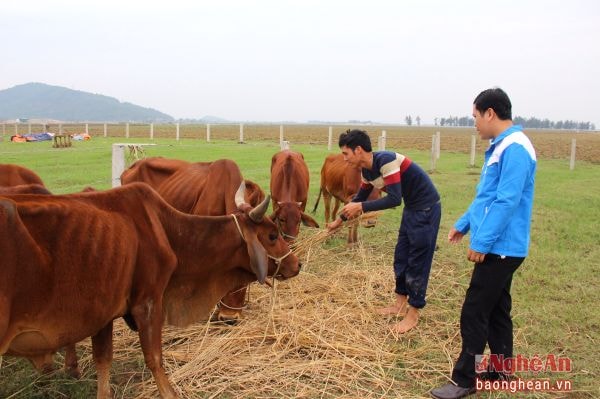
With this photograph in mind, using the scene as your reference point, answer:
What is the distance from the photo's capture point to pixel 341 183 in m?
9.99

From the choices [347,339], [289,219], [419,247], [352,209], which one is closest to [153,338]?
[347,339]

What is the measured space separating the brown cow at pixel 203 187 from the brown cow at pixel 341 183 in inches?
107

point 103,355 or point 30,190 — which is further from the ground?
point 30,190

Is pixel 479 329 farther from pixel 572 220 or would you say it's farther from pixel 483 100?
pixel 572 220

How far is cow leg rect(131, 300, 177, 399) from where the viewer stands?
3713mm

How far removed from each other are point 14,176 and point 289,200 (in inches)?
130

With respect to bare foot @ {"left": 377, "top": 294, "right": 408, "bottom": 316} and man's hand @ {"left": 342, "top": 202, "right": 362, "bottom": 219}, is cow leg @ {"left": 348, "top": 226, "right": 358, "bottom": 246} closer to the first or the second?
bare foot @ {"left": 377, "top": 294, "right": 408, "bottom": 316}

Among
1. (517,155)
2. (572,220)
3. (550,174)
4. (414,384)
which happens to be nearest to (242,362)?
(414,384)

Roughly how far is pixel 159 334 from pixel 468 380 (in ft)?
7.85

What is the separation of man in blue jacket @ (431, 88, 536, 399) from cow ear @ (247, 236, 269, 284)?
1.56 meters

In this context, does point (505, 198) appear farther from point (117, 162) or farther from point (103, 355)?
point (117, 162)

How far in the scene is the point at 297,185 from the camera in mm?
7695

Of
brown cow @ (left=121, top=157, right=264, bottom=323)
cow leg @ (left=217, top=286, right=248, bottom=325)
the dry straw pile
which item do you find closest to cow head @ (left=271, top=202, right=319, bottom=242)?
the dry straw pile

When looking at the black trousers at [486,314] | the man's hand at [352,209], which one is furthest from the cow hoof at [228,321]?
the black trousers at [486,314]
